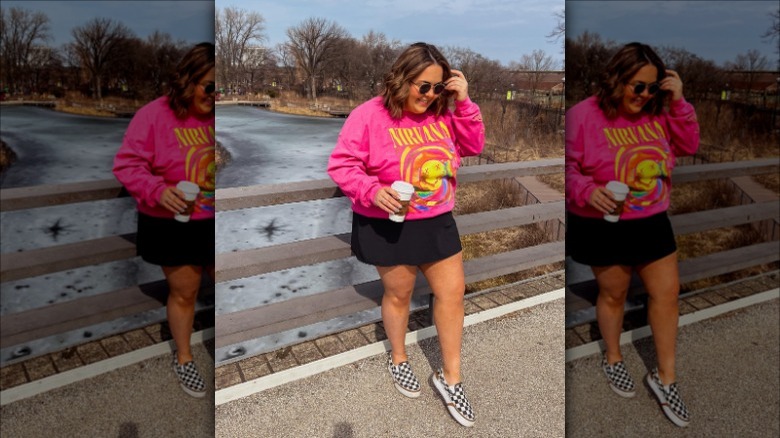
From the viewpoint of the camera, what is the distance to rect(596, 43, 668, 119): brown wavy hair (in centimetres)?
56

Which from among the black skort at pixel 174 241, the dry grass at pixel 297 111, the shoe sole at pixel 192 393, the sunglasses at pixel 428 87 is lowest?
the shoe sole at pixel 192 393

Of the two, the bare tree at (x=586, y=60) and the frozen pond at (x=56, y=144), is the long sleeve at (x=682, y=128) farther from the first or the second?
the frozen pond at (x=56, y=144)

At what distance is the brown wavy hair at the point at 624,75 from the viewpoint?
0.56 meters

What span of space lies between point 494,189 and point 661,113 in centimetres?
190

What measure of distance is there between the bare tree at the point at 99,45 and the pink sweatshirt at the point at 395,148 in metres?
0.85

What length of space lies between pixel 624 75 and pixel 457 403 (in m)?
1.43

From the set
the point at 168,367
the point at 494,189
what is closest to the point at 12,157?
the point at 168,367

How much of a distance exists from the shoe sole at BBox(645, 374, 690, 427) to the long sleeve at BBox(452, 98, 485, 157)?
0.99m

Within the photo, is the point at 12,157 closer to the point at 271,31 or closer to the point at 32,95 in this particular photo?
the point at 32,95

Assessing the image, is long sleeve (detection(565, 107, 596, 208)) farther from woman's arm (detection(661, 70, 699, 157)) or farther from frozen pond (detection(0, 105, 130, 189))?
frozen pond (detection(0, 105, 130, 189))

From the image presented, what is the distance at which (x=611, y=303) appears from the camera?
0.60m

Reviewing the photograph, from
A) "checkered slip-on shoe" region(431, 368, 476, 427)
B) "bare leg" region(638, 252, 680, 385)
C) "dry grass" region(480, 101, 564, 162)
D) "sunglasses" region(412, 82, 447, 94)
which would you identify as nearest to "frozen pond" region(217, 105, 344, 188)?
"sunglasses" region(412, 82, 447, 94)

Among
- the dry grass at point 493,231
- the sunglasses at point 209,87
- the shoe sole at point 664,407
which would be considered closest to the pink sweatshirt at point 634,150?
the shoe sole at point 664,407

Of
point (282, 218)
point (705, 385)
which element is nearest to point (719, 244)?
point (705, 385)
